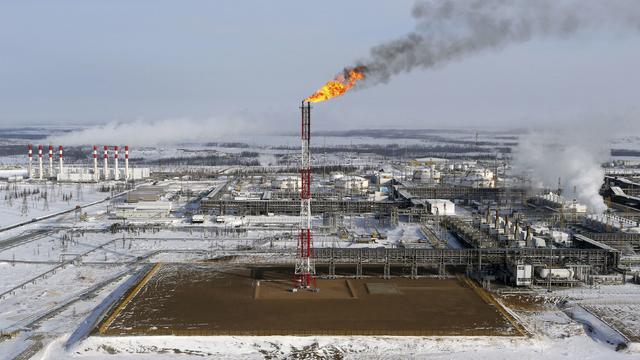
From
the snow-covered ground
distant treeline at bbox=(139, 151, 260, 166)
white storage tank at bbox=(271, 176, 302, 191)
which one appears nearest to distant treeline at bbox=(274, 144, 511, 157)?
distant treeline at bbox=(139, 151, 260, 166)

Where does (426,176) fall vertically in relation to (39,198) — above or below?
above

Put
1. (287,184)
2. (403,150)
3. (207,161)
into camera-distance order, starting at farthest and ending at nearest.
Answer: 1. (403,150)
2. (207,161)
3. (287,184)

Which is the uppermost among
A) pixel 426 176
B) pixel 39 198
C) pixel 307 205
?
pixel 307 205

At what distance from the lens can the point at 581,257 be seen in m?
23.4

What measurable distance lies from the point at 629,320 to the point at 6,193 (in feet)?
153

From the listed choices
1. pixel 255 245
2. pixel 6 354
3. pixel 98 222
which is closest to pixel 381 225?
pixel 255 245

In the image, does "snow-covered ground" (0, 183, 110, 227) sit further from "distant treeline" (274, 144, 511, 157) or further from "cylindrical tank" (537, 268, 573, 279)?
"distant treeline" (274, 144, 511, 157)

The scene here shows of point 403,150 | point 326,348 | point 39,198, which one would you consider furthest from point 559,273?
point 403,150

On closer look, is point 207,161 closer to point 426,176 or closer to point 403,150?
point 426,176

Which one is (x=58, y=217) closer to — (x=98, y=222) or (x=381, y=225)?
(x=98, y=222)

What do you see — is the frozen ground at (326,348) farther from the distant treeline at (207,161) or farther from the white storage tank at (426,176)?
the distant treeline at (207,161)

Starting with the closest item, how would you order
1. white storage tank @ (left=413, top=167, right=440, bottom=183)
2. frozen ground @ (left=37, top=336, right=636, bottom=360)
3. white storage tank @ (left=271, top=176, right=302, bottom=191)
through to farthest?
1. frozen ground @ (left=37, top=336, right=636, bottom=360)
2. white storage tank @ (left=271, top=176, right=302, bottom=191)
3. white storage tank @ (left=413, top=167, right=440, bottom=183)

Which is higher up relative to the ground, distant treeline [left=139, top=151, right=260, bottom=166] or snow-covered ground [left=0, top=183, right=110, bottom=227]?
→ distant treeline [left=139, top=151, right=260, bottom=166]

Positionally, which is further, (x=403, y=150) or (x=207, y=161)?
(x=403, y=150)
